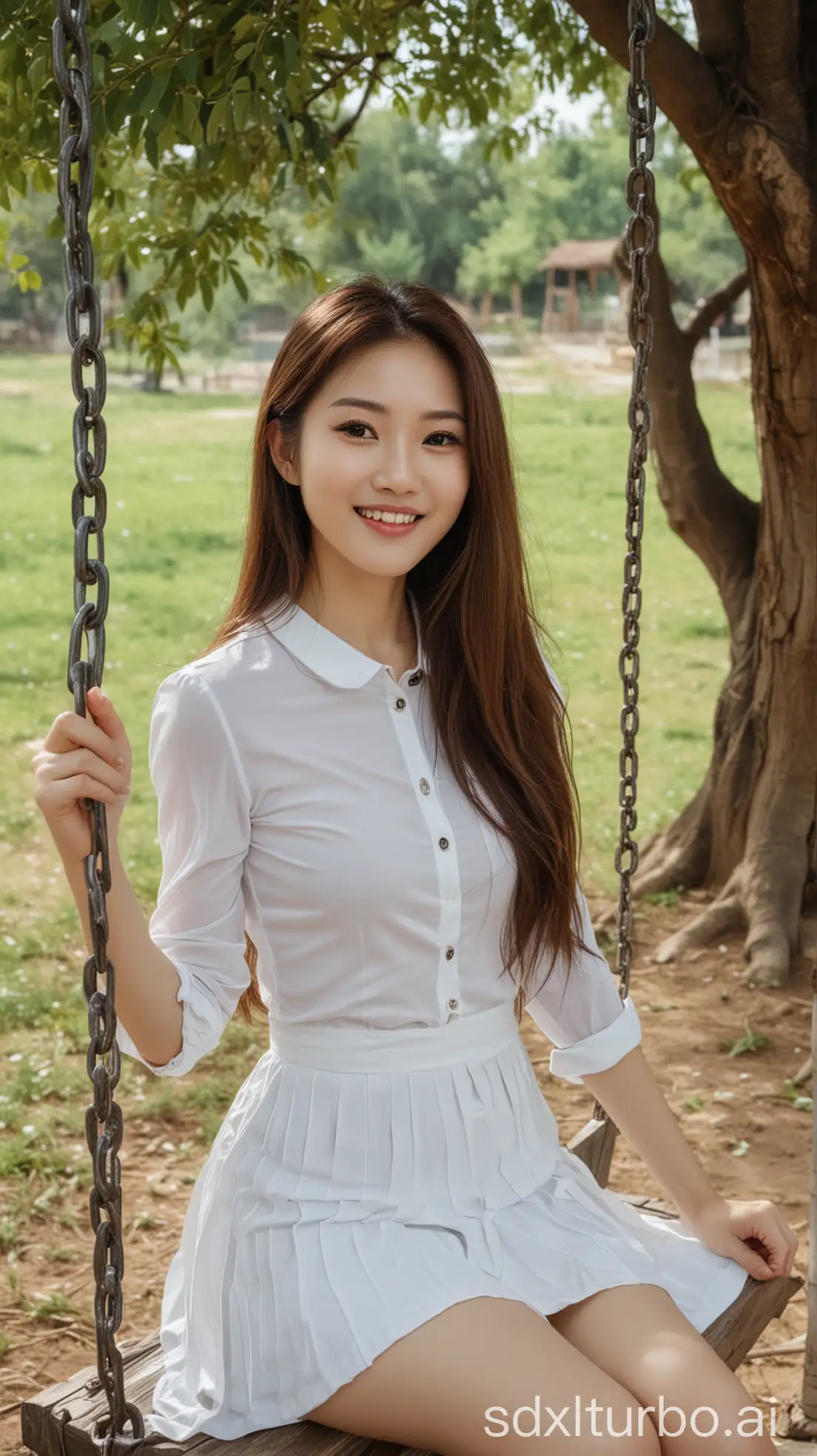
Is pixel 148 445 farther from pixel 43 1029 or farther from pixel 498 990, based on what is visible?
pixel 498 990

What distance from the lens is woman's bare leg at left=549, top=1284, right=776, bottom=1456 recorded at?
1835 mm

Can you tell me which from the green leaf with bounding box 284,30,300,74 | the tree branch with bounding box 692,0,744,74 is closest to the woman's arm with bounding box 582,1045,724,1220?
the green leaf with bounding box 284,30,300,74

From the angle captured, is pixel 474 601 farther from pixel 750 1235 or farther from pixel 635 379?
pixel 750 1235

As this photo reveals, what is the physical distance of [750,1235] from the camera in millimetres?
2252

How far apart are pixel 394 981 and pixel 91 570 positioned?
0.78m

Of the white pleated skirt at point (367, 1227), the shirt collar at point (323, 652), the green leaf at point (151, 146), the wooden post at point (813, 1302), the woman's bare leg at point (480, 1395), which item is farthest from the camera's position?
the green leaf at point (151, 146)

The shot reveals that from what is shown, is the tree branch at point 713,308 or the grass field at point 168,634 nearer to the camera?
the grass field at point 168,634

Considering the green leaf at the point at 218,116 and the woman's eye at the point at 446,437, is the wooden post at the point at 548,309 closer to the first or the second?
the green leaf at the point at 218,116

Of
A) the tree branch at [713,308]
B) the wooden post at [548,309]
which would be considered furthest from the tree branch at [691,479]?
the wooden post at [548,309]

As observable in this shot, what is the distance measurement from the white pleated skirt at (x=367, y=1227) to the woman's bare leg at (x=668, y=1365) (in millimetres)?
34

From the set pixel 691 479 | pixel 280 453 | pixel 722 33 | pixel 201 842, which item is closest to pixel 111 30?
pixel 280 453

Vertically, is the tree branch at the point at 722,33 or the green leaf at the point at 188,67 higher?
the tree branch at the point at 722,33

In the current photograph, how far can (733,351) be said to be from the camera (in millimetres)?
29578

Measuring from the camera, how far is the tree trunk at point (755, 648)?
4.95 m
